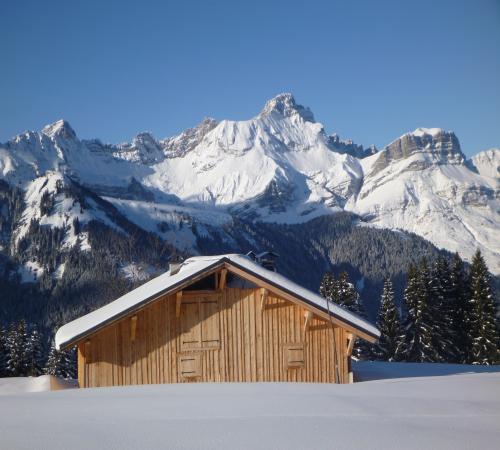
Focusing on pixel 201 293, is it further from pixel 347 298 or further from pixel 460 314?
pixel 460 314

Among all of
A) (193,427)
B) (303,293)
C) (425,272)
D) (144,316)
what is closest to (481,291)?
(425,272)

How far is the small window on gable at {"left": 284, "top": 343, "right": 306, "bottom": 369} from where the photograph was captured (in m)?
20.9

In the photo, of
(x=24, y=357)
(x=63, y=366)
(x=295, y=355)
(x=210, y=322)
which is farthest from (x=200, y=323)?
(x=63, y=366)

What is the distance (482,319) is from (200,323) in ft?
91.7

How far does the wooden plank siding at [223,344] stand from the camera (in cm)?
2003

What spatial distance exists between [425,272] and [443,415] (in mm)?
33769

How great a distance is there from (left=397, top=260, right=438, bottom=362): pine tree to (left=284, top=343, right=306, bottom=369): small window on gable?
80.5 ft

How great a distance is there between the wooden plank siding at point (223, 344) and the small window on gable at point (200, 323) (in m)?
0.03

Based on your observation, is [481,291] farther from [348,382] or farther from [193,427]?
[193,427]

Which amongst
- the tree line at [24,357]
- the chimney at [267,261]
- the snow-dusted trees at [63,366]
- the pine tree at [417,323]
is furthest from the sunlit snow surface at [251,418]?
the snow-dusted trees at [63,366]

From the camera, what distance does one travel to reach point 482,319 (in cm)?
4262

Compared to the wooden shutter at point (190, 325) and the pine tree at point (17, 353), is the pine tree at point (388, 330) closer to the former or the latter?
the pine tree at point (17, 353)

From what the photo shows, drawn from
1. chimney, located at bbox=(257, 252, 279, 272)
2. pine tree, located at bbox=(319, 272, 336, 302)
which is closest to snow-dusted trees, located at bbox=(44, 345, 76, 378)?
pine tree, located at bbox=(319, 272, 336, 302)

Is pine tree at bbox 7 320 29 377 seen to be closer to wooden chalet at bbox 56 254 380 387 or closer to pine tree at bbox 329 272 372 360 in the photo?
pine tree at bbox 329 272 372 360
